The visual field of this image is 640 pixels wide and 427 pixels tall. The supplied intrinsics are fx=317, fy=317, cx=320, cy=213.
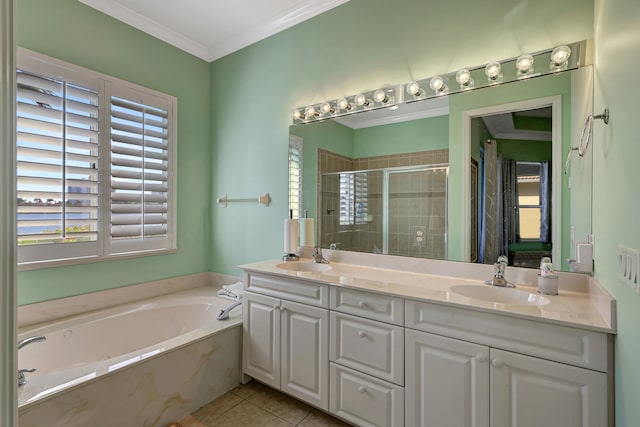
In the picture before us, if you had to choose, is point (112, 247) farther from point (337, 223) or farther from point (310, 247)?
point (337, 223)

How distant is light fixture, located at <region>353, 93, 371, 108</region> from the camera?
226 cm

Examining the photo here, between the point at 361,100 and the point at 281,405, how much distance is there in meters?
2.13

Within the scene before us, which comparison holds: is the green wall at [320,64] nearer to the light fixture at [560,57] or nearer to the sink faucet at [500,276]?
the light fixture at [560,57]

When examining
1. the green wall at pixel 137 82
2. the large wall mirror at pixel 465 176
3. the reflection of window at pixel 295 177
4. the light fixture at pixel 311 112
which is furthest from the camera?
the reflection of window at pixel 295 177

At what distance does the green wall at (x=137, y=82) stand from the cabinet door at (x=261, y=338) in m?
1.17

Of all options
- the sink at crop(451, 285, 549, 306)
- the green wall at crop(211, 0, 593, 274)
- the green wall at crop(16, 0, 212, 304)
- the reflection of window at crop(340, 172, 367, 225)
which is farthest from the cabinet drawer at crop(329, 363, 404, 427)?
the green wall at crop(16, 0, 212, 304)

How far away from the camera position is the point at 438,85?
Result: 1.96 meters

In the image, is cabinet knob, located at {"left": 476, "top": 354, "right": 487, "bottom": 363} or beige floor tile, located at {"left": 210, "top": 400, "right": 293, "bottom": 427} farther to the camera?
beige floor tile, located at {"left": 210, "top": 400, "right": 293, "bottom": 427}

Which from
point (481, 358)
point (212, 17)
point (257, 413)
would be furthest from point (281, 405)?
point (212, 17)

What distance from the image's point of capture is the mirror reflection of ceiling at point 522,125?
5.44 ft

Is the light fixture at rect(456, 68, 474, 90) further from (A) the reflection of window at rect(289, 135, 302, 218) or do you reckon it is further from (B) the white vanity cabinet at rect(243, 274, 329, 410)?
(B) the white vanity cabinet at rect(243, 274, 329, 410)

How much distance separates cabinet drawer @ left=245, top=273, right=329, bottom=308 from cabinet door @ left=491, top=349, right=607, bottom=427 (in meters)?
0.90

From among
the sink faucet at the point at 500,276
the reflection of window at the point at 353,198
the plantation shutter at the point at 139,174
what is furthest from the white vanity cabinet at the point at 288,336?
the plantation shutter at the point at 139,174

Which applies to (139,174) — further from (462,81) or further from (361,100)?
(462,81)
